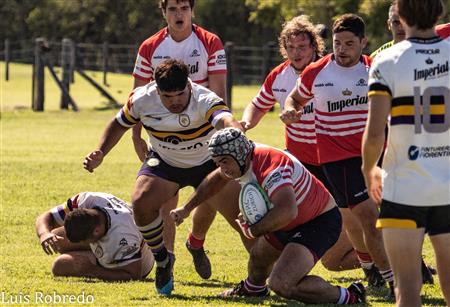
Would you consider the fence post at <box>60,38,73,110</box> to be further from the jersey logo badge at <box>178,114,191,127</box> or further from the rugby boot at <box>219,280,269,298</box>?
the rugby boot at <box>219,280,269,298</box>

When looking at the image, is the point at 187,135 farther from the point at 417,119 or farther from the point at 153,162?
the point at 417,119

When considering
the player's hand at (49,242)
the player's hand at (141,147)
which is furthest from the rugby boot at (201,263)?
the player's hand at (49,242)

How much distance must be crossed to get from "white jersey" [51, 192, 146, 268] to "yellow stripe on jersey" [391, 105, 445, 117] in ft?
11.7

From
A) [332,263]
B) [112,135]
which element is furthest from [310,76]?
[332,263]

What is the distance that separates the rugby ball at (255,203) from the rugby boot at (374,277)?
1.68 m

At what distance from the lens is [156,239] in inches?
339

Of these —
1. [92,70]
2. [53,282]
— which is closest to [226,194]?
[53,282]

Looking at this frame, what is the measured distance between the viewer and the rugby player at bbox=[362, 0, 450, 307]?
607 centimetres

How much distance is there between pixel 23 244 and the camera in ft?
36.6

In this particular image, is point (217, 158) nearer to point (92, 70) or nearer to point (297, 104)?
point (297, 104)

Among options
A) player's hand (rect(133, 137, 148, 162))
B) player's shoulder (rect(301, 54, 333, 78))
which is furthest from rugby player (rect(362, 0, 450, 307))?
player's hand (rect(133, 137, 148, 162))

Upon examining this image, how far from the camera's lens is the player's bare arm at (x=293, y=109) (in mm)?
8586

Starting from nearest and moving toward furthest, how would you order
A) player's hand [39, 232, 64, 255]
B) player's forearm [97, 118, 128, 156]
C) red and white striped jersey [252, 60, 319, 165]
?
player's forearm [97, 118, 128, 156] → player's hand [39, 232, 64, 255] → red and white striped jersey [252, 60, 319, 165]

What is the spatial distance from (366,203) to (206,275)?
159cm
